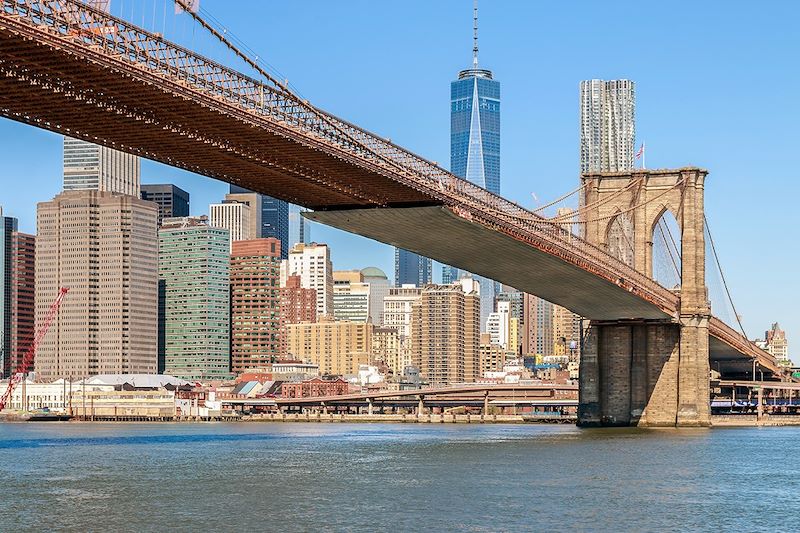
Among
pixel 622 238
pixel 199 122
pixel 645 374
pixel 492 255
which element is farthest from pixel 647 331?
pixel 199 122

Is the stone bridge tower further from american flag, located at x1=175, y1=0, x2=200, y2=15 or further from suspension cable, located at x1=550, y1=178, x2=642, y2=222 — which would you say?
american flag, located at x1=175, y1=0, x2=200, y2=15

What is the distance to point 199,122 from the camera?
174ft

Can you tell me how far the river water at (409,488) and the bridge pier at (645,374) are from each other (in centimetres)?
1983

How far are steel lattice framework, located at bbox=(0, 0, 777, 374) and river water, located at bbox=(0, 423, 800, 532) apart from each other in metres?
12.3

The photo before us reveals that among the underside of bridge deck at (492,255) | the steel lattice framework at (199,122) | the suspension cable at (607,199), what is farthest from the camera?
the suspension cable at (607,199)

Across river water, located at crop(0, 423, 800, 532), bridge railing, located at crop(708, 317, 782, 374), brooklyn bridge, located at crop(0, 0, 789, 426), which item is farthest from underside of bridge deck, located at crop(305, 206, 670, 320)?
river water, located at crop(0, 423, 800, 532)

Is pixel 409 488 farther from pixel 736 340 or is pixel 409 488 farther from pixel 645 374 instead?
pixel 736 340

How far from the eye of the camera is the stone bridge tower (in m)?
91.7

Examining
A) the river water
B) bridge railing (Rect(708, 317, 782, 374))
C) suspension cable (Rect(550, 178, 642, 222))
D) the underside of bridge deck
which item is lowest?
the river water

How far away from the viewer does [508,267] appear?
85.5 metres

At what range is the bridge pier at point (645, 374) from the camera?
91.6 metres

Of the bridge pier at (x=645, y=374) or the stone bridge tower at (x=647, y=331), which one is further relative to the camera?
the stone bridge tower at (x=647, y=331)

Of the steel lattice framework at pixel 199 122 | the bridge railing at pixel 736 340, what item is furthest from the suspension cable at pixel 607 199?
the steel lattice framework at pixel 199 122

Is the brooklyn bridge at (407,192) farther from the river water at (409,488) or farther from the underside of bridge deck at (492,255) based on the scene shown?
the river water at (409,488)
